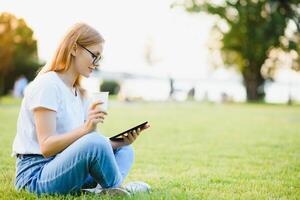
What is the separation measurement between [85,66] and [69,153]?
70 centimetres

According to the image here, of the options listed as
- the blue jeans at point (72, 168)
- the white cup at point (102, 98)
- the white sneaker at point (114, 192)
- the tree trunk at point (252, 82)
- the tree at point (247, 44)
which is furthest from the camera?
the tree trunk at point (252, 82)

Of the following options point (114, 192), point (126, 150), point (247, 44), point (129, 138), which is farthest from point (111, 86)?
point (114, 192)

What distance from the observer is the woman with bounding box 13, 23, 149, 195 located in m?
3.96

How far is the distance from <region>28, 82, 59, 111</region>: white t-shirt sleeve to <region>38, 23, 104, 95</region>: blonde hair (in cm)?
22

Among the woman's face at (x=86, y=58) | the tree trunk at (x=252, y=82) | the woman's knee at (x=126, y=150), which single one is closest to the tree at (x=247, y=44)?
the tree trunk at (x=252, y=82)

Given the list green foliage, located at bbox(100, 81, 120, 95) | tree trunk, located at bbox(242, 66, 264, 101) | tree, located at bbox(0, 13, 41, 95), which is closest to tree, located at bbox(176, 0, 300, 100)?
tree trunk, located at bbox(242, 66, 264, 101)

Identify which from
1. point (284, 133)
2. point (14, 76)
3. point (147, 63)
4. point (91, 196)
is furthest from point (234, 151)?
point (147, 63)

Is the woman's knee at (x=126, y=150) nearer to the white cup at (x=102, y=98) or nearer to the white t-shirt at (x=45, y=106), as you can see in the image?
the white t-shirt at (x=45, y=106)

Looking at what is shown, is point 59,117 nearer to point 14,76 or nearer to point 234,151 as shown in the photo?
point 234,151

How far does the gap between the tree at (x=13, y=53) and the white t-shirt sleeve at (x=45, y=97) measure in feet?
96.8

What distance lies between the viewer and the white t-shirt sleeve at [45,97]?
3.98 metres

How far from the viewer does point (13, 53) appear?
3741cm

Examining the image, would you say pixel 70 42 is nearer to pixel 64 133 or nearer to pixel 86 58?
pixel 86 58

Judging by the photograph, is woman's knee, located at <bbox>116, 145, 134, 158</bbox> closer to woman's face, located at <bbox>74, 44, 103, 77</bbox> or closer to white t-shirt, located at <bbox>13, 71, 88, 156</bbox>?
white t-shirt, located at <bbox>13, 71, 88, 156</bbox>
